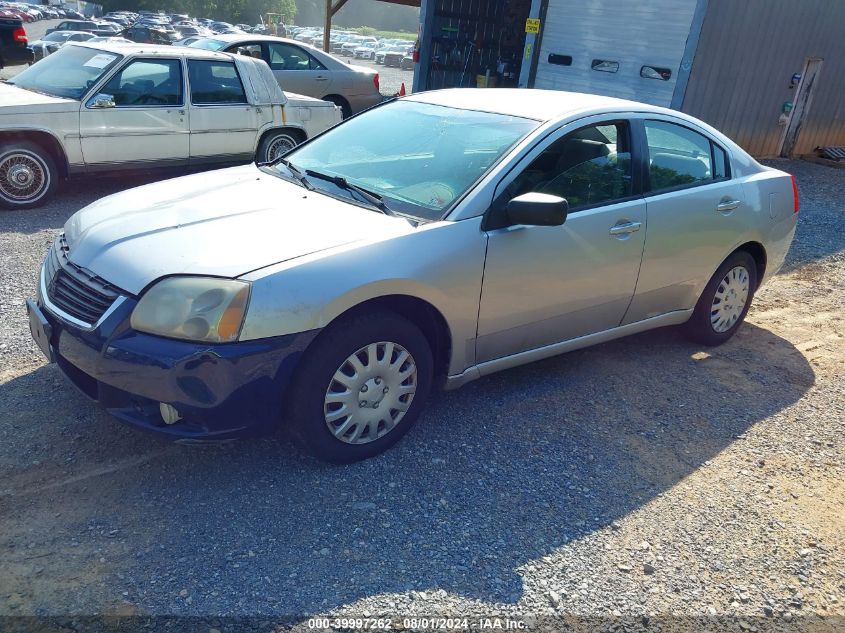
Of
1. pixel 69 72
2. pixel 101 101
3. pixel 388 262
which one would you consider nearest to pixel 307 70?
pixel 69 72

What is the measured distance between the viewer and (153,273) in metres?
2.90

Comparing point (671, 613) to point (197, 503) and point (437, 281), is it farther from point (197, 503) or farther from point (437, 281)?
point (197, 503)

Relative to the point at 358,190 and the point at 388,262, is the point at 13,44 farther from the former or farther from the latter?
the point at 388,262

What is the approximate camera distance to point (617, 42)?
12.5m

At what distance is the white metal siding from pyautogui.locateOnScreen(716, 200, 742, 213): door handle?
809 cm

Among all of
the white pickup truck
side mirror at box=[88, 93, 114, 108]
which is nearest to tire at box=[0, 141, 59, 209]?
the white pickup truck

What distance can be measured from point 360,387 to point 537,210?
3.82 ft

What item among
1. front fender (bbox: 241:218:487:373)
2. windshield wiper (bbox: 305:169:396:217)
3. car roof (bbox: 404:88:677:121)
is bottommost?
front fender (bbox: 241:218:487:373)

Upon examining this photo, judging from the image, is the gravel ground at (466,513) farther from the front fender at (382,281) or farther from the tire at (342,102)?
the tire at (342,102)

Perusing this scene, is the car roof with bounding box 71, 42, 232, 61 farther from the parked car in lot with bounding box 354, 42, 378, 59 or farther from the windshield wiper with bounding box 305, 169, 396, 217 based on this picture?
the parked car in lot with bounding box 354, 42, 378, 59

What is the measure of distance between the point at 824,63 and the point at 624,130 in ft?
41.8

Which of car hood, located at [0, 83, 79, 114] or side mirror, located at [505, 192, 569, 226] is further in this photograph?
car hood, located at [0, 83, 79, 114]

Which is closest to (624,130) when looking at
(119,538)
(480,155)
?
(480,155)

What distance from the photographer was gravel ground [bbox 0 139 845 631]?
2.60m
